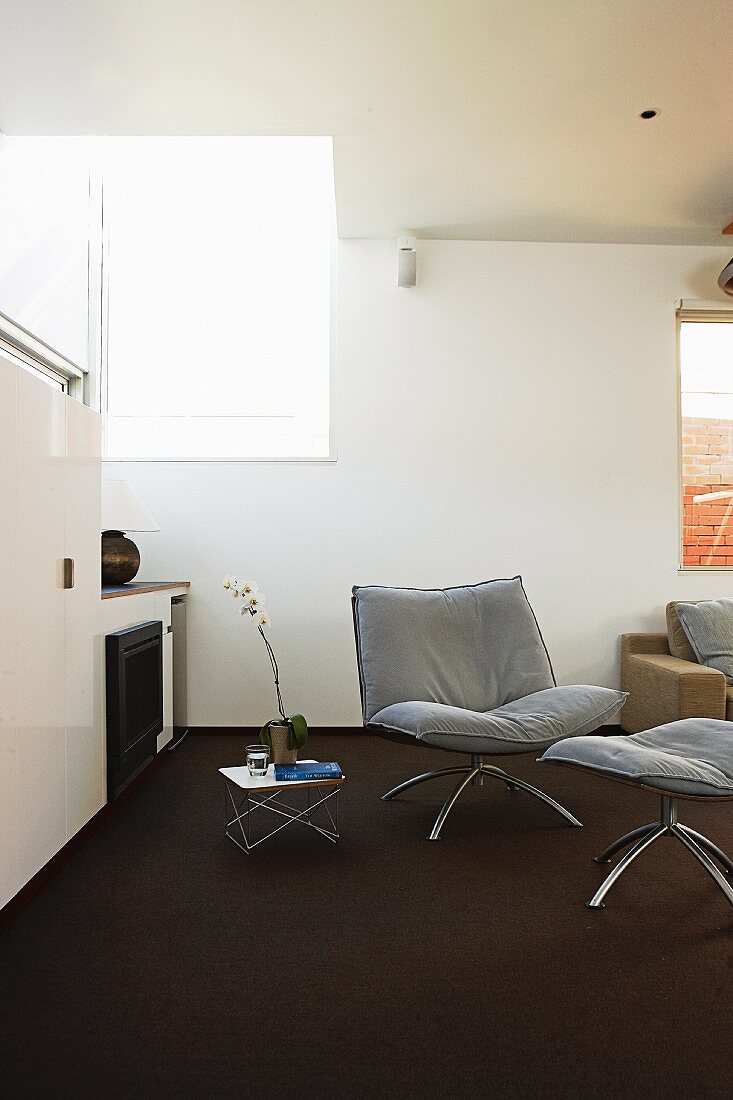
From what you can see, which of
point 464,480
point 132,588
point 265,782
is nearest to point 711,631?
point 464,480

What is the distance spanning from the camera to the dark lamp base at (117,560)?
4.29 meters

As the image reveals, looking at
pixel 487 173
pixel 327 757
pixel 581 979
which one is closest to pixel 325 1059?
pixel 581 979

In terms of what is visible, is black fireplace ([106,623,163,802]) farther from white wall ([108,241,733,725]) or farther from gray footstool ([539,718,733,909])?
gray footstool ([539,718,733,909])

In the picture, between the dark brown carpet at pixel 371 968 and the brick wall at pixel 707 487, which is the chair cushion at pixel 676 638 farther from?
the dark brown carpet at pixel 371 968

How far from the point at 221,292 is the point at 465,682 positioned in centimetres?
284

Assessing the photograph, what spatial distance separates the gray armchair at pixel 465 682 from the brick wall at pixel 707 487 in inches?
69.6

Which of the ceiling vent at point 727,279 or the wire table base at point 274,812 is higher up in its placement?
the ceiling vent at point 727,279

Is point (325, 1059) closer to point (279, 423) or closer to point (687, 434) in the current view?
point (279, 423)

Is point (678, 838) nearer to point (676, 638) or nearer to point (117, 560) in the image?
point (676, 638)

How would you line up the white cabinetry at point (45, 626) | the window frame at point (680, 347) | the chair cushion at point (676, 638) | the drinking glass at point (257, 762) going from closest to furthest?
1. the white cabinetry at point (45, 626)
2. the drinking glass at point (257, 762)
3. the chair cushion at point (676, 638)
4. the window frame at point (680, 347)

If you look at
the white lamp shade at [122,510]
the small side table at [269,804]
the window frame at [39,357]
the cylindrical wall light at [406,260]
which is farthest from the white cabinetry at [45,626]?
the cylindrical wall light at [406,260]

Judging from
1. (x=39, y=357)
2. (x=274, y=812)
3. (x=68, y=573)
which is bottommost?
(x=274, y=812)

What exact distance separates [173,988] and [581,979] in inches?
37.3

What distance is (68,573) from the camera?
2.89 meters
